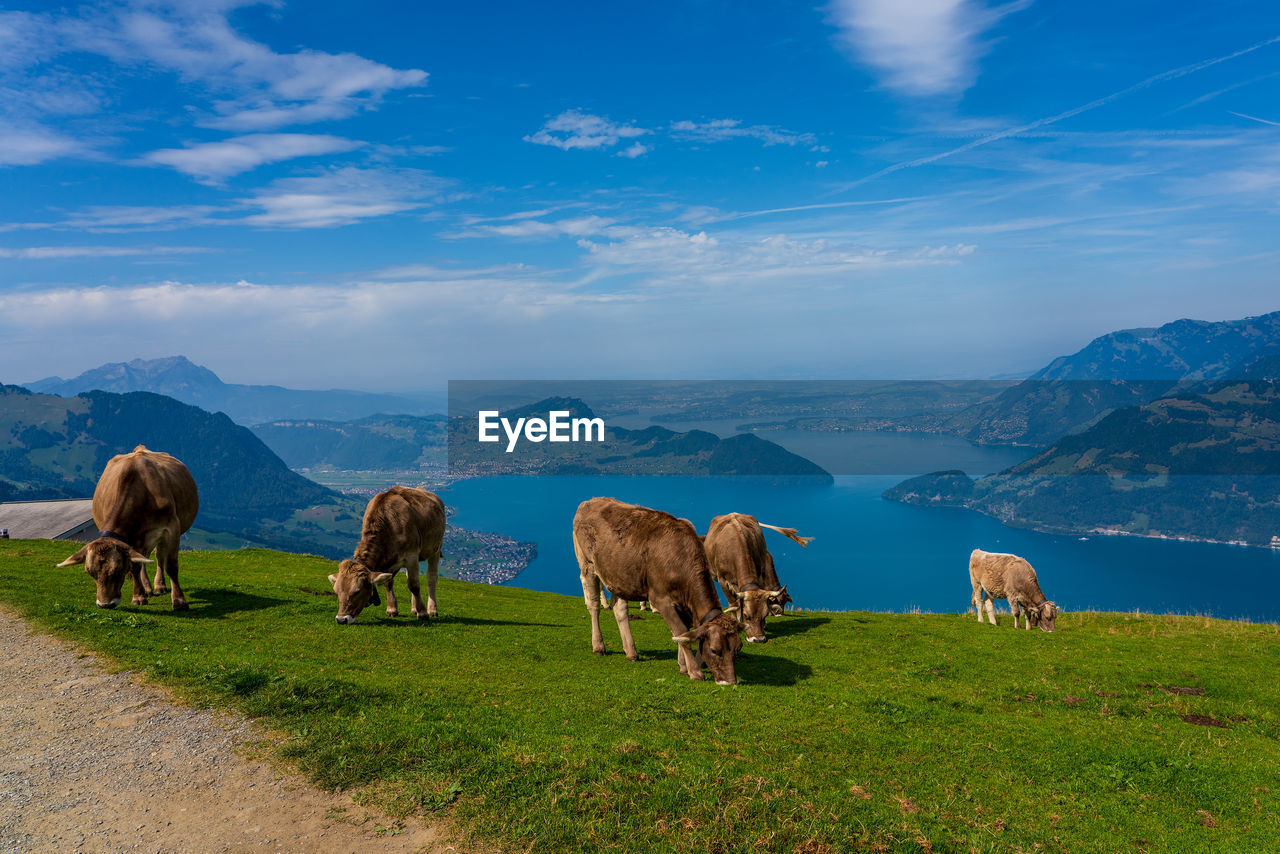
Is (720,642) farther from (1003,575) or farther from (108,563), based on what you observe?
→ (1003,575)

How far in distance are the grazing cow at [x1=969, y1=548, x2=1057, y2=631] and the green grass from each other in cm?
562

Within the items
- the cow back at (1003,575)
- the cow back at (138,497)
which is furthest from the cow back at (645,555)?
the cow back at (1003,575)

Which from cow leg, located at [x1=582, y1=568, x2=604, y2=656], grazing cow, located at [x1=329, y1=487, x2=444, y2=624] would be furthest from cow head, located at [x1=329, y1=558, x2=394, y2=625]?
cow leg, located at [x1=582, y1=568, x2=604, y2=656]

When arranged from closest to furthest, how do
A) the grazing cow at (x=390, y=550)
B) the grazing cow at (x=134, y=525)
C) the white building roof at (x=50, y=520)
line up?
the grazing cow at (x=134, y=525), the grazing cow at (x=390, y=550), the white building roof at (x=50, y=520)

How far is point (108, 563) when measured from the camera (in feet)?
55.6

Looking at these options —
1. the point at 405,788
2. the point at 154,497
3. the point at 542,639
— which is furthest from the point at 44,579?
the point at 405,788

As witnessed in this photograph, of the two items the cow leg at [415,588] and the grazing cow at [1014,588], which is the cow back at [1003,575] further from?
the cow leg at [415,588]

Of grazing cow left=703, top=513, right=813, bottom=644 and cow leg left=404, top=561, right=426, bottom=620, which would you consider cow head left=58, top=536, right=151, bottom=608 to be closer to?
cow leg left=404, top=561, right=426, bottom=620

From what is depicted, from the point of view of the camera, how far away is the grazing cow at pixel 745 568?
17.9m

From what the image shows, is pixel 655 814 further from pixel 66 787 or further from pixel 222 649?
pixel 222 649

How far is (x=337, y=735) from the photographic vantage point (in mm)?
10141

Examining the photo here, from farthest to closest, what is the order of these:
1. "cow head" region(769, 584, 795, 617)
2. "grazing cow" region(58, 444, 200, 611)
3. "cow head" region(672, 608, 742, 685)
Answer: "cow head" region(769, 584, 795, 617), "grazing cow" region(58, 444, 200, 611), "cow head" region(672, 608, 742, 685)

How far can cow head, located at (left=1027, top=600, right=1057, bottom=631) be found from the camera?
26.2 metres

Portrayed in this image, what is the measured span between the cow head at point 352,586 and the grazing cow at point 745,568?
30.9 feet
